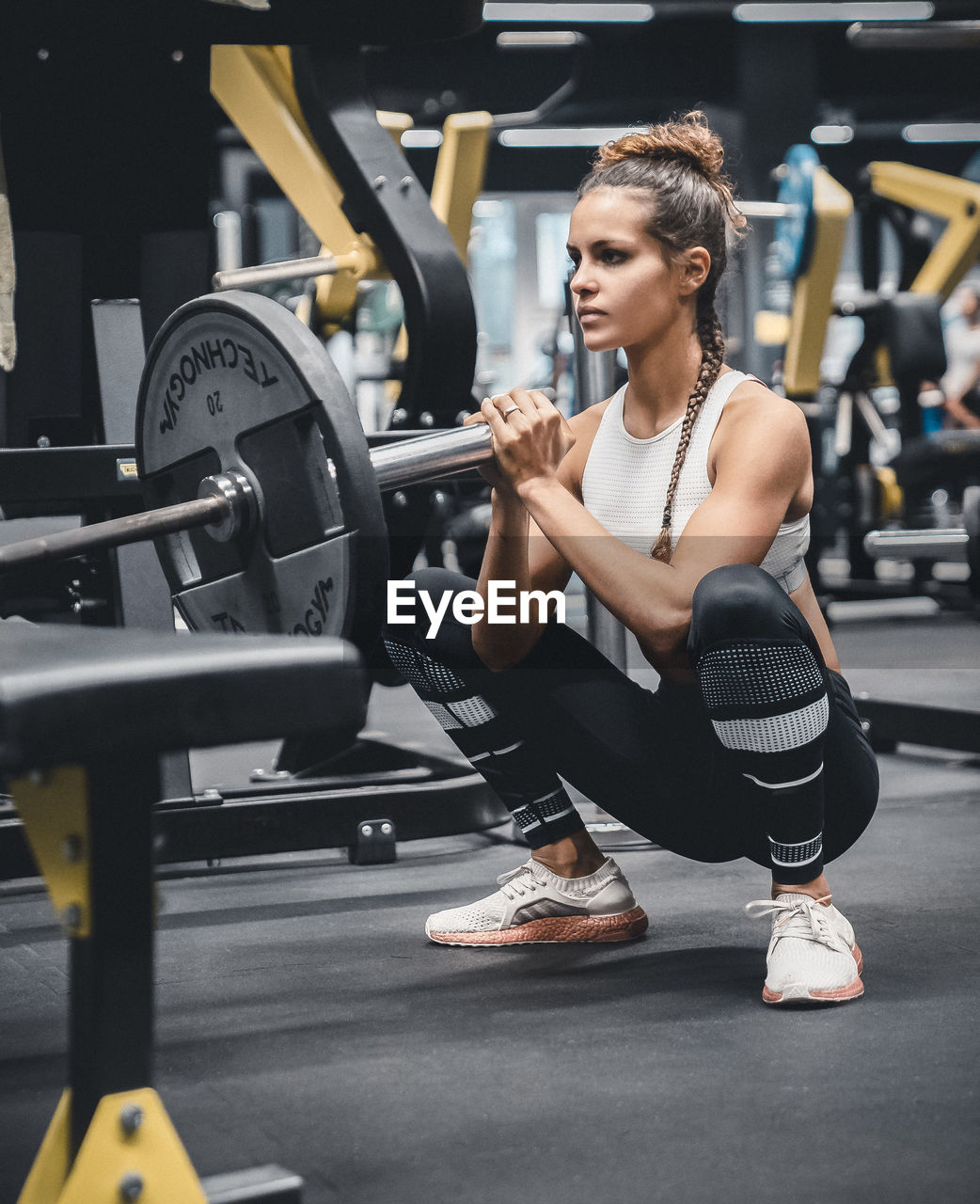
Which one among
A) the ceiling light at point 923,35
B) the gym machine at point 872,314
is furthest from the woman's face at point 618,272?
the gym machine at point 872,314

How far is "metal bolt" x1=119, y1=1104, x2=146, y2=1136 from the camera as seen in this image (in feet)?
3.17

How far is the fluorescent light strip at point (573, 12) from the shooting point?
8836 mm

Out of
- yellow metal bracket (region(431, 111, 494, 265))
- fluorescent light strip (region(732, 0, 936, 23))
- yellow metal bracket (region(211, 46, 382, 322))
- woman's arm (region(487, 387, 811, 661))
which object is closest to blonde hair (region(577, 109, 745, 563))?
woman's arm (region(487, 387, 811, 661))

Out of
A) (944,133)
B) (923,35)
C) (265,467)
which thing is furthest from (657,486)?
(944,133)

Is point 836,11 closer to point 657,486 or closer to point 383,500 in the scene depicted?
point 383,500

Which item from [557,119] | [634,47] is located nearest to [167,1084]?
[634,47]

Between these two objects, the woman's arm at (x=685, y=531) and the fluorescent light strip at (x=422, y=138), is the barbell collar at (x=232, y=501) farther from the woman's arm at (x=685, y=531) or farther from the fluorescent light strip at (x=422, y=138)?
the fluorescent light strip at (x=422, y=138)

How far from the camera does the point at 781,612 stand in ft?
5.03

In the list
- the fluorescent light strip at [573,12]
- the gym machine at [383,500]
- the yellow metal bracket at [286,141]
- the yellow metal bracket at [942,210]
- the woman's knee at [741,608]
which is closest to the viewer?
the woman's knee at [741,608]

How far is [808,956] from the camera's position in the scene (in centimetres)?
161

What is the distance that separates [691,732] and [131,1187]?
942 millimetres

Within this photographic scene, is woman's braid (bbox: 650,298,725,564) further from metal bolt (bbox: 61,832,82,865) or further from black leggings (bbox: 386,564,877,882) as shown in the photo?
metal bolt (bbox: 61,832,82,865)

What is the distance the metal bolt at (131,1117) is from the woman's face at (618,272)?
3.22ft

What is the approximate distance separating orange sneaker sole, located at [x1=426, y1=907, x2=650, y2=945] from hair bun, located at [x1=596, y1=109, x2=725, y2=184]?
3.03ft
